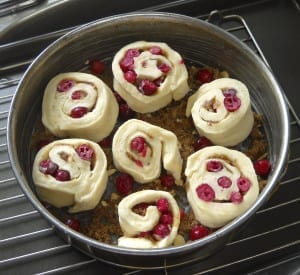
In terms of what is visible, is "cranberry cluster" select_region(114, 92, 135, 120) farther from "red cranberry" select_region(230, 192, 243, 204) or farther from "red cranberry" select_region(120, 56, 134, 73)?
"red cranberry" select_region(230, 192, 243, 204)

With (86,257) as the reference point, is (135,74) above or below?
above

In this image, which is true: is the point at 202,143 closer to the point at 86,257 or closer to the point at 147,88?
the point at 147,88

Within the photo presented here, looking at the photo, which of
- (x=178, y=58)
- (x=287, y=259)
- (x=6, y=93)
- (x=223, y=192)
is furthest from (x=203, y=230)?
(x=6, y=93)

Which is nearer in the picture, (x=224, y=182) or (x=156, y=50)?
(x=224, y=182)

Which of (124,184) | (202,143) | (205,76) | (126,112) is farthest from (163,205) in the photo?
(205,76)

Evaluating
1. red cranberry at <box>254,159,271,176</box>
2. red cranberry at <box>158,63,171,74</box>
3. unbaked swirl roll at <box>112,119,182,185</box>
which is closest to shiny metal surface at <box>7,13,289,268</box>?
red cranberry at <box>254,159,271,176</box>

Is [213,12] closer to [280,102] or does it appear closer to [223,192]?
[280,102]
